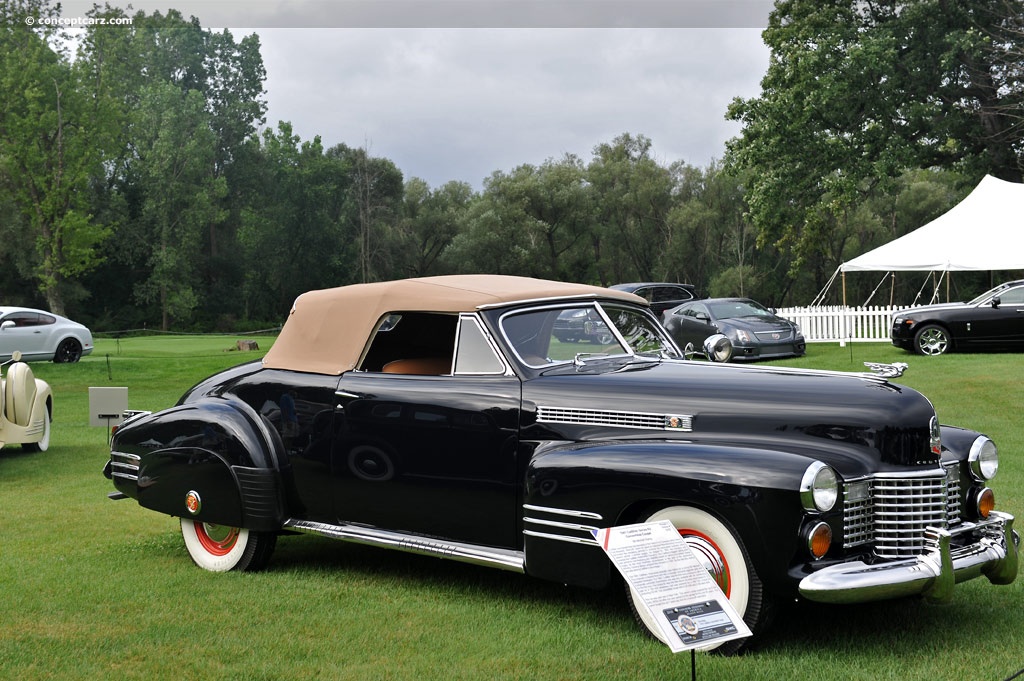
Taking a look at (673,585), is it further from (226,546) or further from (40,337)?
(40,337)

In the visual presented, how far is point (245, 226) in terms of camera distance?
65.2 meters

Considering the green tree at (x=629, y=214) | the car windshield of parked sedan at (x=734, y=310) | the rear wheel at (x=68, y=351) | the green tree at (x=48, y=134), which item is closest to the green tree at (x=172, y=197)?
the green tree at (x=48, y=134)

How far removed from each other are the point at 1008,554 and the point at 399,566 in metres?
3.64

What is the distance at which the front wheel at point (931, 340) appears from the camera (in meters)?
21.9

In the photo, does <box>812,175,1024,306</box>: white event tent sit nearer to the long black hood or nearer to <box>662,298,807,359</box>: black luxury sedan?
<box>662,298,807,359</box>: black luxury sedan

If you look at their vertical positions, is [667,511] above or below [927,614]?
above

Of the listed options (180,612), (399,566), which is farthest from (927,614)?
(180,612)

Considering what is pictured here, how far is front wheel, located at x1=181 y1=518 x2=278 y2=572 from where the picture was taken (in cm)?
664

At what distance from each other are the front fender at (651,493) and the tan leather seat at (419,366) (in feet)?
3.51

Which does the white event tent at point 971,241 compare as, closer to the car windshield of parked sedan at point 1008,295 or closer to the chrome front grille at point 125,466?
the car windshield of parked sedan at point 1008,295

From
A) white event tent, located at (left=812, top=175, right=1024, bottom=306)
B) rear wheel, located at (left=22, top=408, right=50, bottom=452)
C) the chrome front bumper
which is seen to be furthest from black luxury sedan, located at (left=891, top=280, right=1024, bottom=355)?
the chrome front bumper

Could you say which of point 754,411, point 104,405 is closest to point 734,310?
point 104,405

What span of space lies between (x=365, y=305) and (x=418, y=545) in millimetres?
1566

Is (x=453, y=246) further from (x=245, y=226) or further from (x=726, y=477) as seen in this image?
(x=726, y=477)
